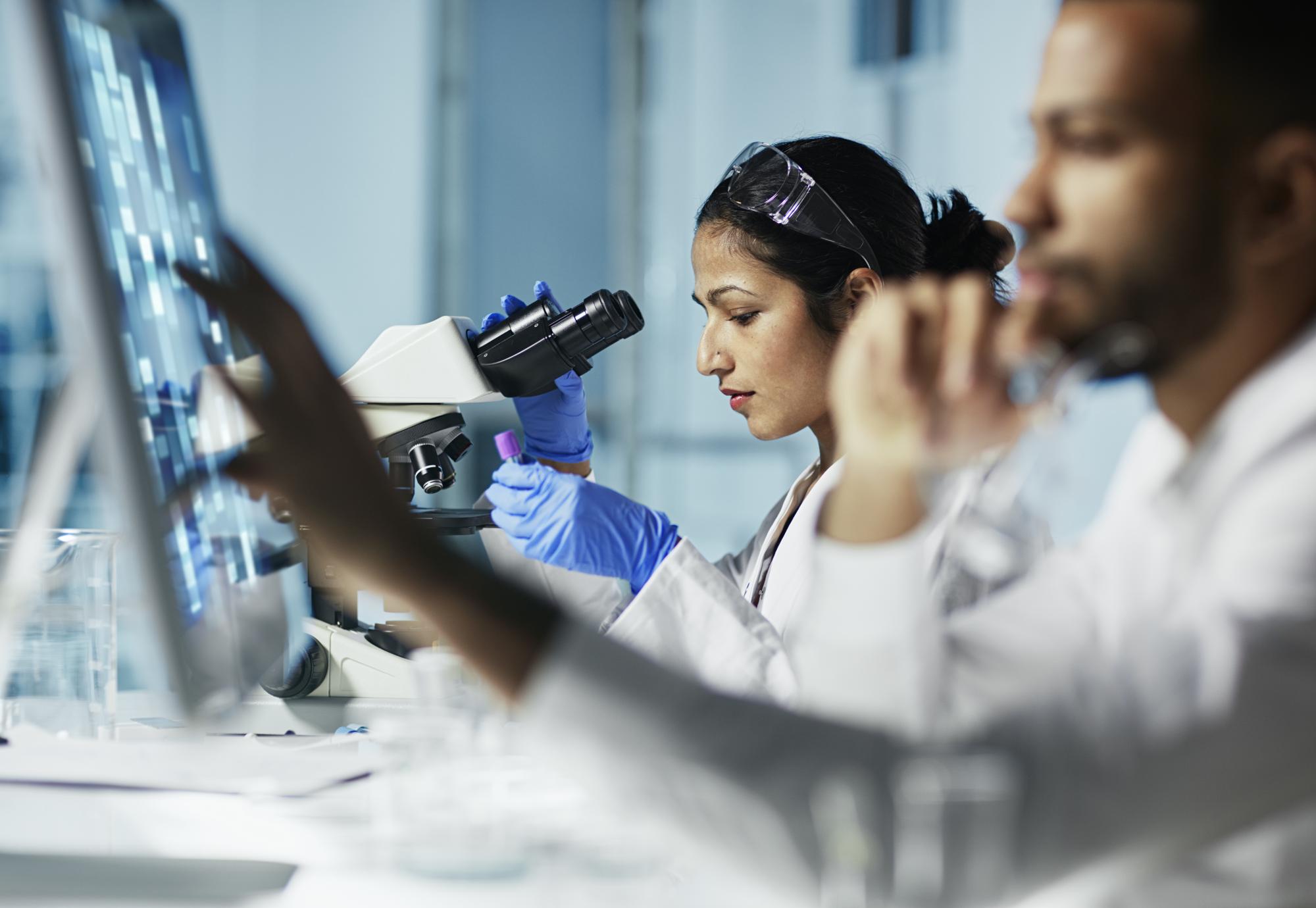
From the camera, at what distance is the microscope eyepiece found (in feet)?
5.26

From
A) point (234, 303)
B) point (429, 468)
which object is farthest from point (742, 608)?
point (234, 303)

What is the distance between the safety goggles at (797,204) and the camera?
1700mm

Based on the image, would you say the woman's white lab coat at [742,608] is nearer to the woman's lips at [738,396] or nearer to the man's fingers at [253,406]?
the woman's lips at [738,396]

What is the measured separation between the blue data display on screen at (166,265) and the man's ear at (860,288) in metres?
1.05

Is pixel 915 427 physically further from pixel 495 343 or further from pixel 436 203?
pixel 436 203

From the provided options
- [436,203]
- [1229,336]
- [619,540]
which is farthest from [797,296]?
[436,203]

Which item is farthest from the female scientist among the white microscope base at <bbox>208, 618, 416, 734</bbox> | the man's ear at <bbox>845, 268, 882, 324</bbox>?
the white microscope base at <bbox>208, 618, 416, 734</bbox>

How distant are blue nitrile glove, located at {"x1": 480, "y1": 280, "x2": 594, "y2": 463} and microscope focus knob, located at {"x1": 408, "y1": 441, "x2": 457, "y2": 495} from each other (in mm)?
438

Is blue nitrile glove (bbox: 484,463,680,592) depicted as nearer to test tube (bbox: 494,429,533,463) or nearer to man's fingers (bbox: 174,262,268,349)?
test tube (bbox: 494,429,533,463)

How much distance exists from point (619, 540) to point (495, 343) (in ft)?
1.23

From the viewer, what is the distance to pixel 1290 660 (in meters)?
0.54

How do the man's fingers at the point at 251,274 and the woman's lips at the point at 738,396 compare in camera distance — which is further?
the woman's lips at the point at 738,396

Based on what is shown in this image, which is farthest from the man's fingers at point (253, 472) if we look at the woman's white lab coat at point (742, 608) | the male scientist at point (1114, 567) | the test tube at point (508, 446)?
the test tube at point (508, 446)

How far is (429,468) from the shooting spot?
154 centimetres
